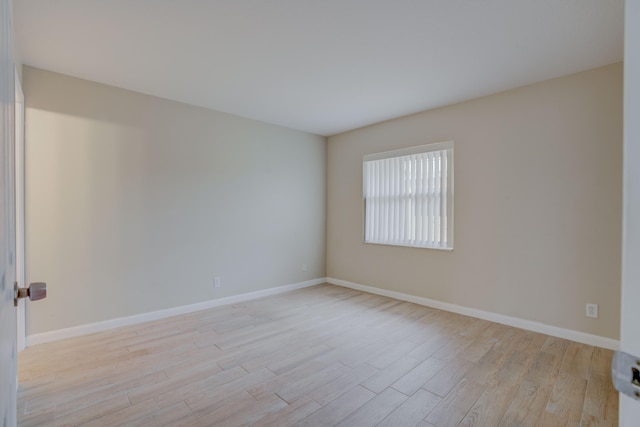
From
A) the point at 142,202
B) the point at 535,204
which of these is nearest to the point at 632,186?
the point at 535,204

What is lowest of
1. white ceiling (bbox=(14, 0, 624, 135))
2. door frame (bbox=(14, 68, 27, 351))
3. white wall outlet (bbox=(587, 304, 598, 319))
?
white wall outlet (bbox=(587, 304, 598, 319))

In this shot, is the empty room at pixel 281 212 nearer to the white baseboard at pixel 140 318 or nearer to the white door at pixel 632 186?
the white baseboard at pixel 140 318

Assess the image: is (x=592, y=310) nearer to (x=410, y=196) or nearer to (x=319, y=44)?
(x=410, y=196)

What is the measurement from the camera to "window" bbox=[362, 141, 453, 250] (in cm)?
368

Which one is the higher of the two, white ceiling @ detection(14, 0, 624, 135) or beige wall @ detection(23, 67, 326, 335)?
white ceiling @ detection(14, 0, 624, 135)

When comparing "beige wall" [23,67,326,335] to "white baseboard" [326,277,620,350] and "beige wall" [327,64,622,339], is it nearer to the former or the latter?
"white baseboard" [326,277,620,350]

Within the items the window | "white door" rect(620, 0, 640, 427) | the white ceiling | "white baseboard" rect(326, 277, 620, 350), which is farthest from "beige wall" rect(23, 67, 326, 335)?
"white door" rect(620, 0, 640, 427)

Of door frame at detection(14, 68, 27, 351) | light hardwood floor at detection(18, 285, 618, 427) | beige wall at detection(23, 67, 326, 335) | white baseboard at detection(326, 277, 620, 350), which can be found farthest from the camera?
beige wall at detection(23, 67, 326, 335)

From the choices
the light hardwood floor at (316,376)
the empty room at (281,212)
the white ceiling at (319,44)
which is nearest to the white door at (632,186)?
the empty room at (281,212)

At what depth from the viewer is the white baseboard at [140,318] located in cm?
277

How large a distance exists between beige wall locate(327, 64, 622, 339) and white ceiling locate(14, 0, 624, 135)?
281 millimetres

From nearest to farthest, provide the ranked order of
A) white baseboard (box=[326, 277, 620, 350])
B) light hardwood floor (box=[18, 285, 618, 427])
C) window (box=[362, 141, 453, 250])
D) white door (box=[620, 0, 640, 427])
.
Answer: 1. white door (box=[620, 0, 640, 427])
2. light hardwood floor (box=[18, 285, 618, 427])
3. white baseboard (box=[326, 277, 620, 350])
4. window (box=[362, 141, 453, 250])

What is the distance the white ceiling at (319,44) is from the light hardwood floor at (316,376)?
2.56 m

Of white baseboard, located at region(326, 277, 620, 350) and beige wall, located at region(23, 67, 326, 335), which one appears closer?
white baseboard, located at region(326, 277, 620, 350)
